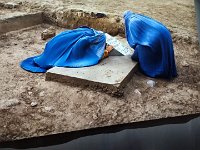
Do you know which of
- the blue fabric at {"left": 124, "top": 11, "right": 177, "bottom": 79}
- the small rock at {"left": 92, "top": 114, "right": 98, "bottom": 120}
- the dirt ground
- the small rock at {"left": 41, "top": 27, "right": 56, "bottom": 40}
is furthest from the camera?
the small rock at {"left": 41, "top": 27, "right": 56, "bottom": 40}

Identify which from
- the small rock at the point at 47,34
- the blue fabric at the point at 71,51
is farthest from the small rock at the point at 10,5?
the blue fabric at the point at 71,51

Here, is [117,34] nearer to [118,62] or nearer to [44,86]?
[118,62]

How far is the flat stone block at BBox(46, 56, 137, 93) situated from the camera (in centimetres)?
443

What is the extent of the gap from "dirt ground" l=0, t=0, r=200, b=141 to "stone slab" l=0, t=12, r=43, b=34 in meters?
0.59

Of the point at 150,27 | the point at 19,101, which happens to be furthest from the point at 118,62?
the point at 19,101

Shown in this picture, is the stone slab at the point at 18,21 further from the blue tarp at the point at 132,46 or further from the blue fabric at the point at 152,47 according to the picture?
the blue fabric at the point at 152,47

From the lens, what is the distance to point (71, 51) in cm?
521

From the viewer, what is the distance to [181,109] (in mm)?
4234

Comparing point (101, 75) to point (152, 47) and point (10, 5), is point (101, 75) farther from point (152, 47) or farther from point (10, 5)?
point (10, 5)

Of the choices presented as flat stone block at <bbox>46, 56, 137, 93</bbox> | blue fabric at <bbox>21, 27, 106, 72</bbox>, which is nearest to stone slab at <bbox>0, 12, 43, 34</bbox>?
blue fabric at <bbox>21, 27, 106, 72</bbox>

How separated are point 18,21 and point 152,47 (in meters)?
3.26

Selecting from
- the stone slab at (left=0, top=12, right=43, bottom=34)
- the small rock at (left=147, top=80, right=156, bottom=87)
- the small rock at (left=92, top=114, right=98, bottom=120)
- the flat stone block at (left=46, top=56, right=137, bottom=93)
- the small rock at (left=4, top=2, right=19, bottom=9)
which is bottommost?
the small rock at (left=92, top=114, right=98, bottom=120)

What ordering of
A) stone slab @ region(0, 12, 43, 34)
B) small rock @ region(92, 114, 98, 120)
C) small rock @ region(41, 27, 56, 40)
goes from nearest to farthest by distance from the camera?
small rock @ region(92, 114, 98, 120)
small rock @ region(41, 27, 56, 40)
stone slab @ region(0, 12, 43, 34)

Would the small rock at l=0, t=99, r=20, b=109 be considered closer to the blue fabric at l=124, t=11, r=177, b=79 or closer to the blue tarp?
the blue tarp
